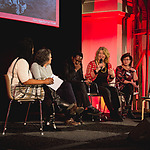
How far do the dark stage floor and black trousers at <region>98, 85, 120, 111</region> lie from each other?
0.86m

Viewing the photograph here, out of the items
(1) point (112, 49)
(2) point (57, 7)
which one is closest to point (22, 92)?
(2) point (57, 7)

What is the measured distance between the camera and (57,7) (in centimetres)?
528

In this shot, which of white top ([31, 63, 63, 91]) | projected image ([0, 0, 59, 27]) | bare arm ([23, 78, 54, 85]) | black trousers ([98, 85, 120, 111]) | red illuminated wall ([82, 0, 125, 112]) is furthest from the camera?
red illuminated wall ([82, 0, 125, 112])

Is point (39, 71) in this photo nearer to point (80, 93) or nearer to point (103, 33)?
point (80, 93)

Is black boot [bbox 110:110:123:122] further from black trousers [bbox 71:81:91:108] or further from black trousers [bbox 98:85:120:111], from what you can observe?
black trousers [bbox 71:81:91:108]

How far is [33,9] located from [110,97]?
6.36 ft

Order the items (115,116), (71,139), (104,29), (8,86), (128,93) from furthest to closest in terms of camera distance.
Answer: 1. (104,29)
2. (128,93)
3. (115,116)
4. (8,86)
5. (71,139)

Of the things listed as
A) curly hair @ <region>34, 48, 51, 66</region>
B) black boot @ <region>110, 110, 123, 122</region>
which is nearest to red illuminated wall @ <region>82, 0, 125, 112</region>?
black boot @ <region>110, 110, 123, 122</region>

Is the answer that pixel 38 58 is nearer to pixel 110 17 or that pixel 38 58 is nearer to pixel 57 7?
pixel 57 7

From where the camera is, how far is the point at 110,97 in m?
4.78

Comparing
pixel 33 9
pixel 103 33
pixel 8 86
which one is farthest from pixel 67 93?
pixel 103 33

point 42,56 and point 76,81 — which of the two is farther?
point 76,81

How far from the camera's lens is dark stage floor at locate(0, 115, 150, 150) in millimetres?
2500

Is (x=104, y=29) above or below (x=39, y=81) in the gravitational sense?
above
